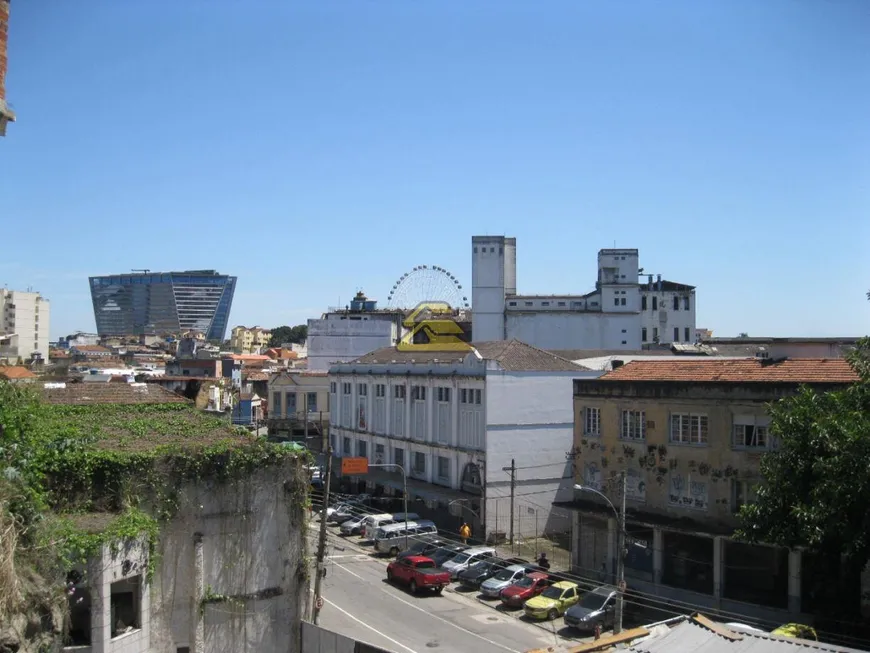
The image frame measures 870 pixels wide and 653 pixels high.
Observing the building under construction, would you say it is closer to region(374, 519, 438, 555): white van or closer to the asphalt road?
the asphalt road

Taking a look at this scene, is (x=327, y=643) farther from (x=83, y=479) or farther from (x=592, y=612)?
(x=592, y=612)

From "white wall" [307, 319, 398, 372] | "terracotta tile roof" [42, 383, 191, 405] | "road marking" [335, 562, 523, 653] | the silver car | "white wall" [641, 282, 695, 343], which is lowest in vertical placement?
"road marking" [335, 562, 523, 653]

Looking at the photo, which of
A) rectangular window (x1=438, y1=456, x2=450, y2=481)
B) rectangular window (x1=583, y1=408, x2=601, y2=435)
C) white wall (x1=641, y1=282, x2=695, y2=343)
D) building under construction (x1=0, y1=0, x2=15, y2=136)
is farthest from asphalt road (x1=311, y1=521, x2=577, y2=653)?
white wall (x1=641, y1=282, x2=695, y2=343)

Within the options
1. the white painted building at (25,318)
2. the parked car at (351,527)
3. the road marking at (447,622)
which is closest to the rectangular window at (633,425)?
the road marking at (447,622)

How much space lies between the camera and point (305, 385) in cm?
7100

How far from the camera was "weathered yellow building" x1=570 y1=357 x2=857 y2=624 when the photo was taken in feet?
97.8

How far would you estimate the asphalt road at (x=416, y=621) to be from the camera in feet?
88.7

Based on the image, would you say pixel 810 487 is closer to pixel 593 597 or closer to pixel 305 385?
pixel 593 597

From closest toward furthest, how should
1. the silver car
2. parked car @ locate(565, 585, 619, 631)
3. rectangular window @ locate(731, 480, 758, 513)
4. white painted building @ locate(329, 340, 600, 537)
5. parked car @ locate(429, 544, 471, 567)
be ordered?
parked car @ locate(565, 585, 619, 631) → rectangular window @ locate(731, 480, 758, 513) → the silver car → parked car @ locate(429, 544, 471, 567) → white painted building @ locate(329, 340, 600, 537)

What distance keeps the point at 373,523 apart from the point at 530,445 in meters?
8.78

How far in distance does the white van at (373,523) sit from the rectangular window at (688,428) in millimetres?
15762

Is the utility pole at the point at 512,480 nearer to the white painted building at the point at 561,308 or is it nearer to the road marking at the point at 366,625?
the road marking at the point at 366,625

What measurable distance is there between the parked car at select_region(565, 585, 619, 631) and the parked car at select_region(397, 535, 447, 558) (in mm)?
8711

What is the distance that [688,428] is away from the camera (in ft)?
106
